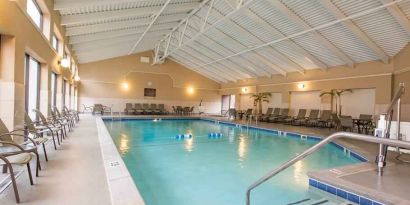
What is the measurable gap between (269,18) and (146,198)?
746 cm

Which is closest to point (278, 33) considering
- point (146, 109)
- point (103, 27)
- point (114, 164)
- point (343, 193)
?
point (103, 27)

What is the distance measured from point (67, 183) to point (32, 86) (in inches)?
165

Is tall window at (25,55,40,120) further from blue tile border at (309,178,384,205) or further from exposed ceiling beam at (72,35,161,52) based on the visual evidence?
blue tile border at (309,178,384,205)

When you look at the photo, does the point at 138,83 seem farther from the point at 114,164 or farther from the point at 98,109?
the point at 114,164

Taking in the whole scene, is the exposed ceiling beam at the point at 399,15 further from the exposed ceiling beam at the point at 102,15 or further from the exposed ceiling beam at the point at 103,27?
the exposed ceiling beam at the point at 103,27

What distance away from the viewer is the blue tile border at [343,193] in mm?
2503

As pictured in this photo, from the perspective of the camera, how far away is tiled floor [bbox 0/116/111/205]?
7.41 feet

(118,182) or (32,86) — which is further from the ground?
(32,86)

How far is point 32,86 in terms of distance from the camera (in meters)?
5.81

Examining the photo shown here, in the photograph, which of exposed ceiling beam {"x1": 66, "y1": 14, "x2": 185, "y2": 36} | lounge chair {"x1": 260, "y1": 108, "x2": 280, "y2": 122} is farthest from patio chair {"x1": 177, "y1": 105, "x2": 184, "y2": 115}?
exposed ceiling beam {"x1": 66, "y1": 14, "x2": 185, "y2": 36}

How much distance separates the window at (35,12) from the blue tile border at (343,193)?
5.55 metres

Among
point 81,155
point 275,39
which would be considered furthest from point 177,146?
point 275,39

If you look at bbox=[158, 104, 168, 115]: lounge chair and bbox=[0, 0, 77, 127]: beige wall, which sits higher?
bbox=[0, 0, 77, 127]: beige wall

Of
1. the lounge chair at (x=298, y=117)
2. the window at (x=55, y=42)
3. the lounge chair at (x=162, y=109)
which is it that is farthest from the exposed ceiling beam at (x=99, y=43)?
the lounge chair at (x=298, y=117)
